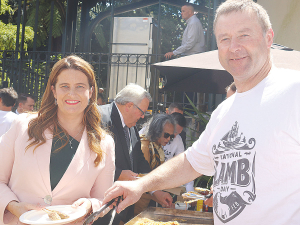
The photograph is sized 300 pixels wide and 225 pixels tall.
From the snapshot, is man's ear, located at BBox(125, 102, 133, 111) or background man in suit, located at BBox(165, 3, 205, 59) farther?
background man in suit, located at BBox(165, 3, 205, 59)

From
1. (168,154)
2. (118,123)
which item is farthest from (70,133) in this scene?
(168,154)

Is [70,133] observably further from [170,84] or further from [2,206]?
[170,84]

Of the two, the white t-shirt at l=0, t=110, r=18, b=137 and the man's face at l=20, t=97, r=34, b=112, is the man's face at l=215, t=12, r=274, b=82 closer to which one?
the white t-shirt at l=0, t=110, r=18, b=137

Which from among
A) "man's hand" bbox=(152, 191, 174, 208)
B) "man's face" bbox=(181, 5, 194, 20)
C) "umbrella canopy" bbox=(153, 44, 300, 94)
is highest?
"man's face" bbox=(181, 5, 194, 20)

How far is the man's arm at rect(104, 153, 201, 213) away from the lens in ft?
5.40

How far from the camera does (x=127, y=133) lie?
155 inches

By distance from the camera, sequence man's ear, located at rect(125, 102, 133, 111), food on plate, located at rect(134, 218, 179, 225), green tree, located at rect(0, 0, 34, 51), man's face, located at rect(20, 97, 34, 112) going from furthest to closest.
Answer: green tree, located at rect(0, 0, 34, 51) → man's face, located at rect(20, 97, 34, 112) → man's ear, located at rect(125, 102, 133, 111) → food on plate, located at rect(134, 218, 179, 225)

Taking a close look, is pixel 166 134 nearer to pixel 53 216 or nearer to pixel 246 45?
pixel 53 216

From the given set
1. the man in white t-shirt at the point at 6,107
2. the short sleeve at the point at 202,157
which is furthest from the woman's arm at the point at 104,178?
the man in white t-shirt at the point at 6,107

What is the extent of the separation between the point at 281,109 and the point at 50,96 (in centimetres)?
176

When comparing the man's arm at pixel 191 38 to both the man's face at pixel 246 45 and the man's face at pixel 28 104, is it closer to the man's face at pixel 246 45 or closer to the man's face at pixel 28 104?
the man's face at pixel 28 104

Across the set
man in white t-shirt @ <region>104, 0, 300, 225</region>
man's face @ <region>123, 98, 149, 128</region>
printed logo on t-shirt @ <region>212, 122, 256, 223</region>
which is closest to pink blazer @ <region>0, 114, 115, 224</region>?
man in white t-shirt @ <region>104, 0, 300, 225</region>

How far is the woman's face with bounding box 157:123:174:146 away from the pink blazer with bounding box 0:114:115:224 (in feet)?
7.71

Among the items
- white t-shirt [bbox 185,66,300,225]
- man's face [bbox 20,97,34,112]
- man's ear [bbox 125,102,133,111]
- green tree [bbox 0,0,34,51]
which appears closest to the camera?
white t-shirt [bbox 185,66,300,225]
